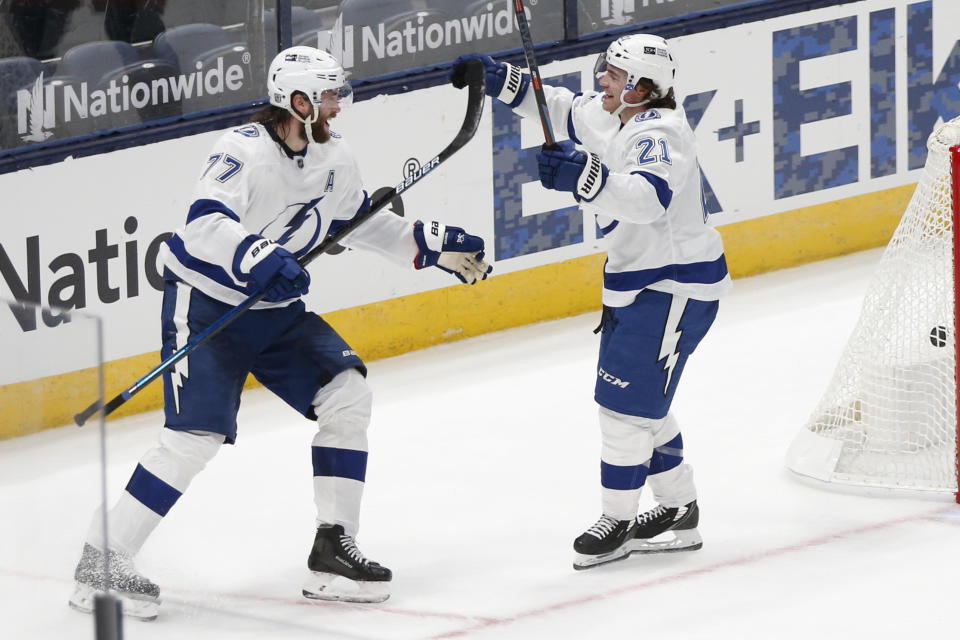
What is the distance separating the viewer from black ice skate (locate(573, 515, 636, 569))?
511 centimetres

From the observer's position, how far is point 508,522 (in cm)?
555

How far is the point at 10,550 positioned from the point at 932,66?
568 cm

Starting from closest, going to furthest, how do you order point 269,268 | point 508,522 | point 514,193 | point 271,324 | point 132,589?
point 269,268 < point 132,589 < point 271,324 < point 508,522 < point 514,193

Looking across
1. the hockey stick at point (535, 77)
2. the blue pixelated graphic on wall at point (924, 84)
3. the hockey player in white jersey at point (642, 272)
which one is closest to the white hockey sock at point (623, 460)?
the hockey player in white jersey at point (642, 272)

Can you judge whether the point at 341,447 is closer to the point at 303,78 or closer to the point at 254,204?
the point at 254,204

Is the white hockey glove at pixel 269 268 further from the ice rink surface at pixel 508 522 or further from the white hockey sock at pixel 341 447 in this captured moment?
the ice rink surface at pixel 508 522

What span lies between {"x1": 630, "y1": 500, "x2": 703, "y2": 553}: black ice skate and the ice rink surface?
0.05 metres

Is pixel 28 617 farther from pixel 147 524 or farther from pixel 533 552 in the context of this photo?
pixel 533 552

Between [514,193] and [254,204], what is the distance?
105 inches

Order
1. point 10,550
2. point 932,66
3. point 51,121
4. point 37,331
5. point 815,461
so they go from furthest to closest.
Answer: point 932,66 < point 51,121 < point 815,461 < point 10,550 < point 37,331

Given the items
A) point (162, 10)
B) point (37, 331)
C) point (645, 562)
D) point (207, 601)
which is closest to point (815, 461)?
point (645, 562)

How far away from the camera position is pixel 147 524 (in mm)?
4758

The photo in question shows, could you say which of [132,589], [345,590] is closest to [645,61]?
[345,590]

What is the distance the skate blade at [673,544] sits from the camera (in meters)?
5.25
